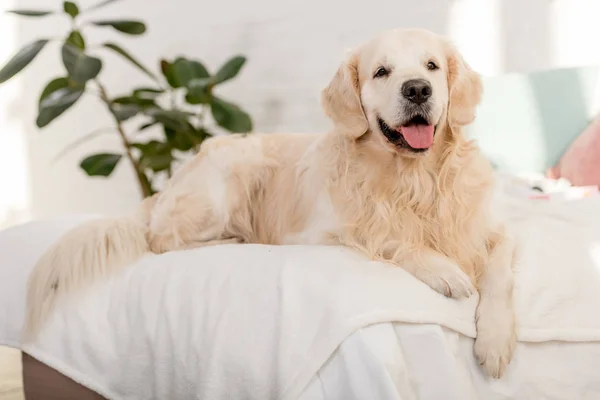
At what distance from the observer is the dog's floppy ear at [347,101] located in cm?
146

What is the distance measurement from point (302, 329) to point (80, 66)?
170cm

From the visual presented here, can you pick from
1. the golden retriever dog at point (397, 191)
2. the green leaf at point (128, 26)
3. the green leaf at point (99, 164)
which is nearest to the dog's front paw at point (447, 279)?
the golden retriever dog at point (397, 191)

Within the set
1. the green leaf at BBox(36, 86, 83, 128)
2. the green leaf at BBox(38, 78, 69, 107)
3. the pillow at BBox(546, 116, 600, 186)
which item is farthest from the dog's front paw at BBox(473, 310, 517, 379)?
the green leaf at BBox(38, 78, 69, 107)

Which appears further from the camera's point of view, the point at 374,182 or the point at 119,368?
the point at 374,182

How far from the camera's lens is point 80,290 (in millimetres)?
1355

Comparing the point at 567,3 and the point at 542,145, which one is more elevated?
the point at 567,3

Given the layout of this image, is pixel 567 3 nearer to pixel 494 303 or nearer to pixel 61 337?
pixel 494 303

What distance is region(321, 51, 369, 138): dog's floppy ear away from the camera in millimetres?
1464

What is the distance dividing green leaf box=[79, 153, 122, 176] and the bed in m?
1.33

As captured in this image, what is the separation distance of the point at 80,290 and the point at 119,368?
215 mm

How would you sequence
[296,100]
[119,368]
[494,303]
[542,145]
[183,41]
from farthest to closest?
[183,41] → [296,100] → [542,145] → [119,368] → [494,303]

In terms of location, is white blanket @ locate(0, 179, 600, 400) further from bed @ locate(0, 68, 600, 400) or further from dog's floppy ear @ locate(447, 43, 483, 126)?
dog's floppy ear @ locate(447, 43, 483, 126)

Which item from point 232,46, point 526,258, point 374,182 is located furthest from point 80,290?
point 232,46

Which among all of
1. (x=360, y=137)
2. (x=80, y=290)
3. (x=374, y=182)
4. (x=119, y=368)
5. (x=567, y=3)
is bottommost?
(x=119, y=368)
